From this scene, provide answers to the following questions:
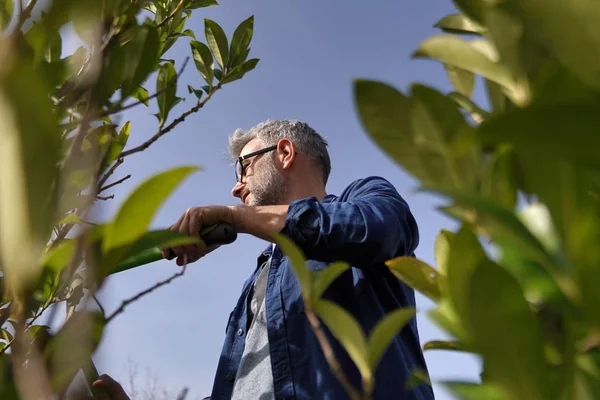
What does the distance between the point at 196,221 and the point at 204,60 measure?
0.41m

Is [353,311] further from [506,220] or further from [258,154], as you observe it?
[506,220]

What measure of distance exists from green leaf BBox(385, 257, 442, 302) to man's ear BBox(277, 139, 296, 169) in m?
2.24

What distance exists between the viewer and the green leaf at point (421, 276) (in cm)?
37

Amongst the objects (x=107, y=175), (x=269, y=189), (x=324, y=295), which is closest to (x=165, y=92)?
(x=107, y=175)

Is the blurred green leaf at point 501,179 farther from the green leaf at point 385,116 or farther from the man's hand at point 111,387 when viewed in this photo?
the man's hand at point 111,387

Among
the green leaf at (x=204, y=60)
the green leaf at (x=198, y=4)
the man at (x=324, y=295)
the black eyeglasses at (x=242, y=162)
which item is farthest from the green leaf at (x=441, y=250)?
the black eyeglasses at (x=242, y=162)

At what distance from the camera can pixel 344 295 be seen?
5.50 ft

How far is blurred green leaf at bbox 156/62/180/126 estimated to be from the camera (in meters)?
0.79

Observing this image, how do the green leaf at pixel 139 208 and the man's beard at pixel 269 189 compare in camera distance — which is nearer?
the green leaf at pixel 139 208

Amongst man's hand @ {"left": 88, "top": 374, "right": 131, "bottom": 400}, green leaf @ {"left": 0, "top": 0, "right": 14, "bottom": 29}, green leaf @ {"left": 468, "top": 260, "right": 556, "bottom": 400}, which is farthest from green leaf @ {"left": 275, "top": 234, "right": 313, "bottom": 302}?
man's hand @ {"left": 88, "top": 374, "right": 131, "bottom": 400}

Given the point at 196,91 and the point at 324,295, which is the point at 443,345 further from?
the point at 324,295

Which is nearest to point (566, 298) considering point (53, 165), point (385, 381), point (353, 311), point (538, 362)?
point (538, 362)

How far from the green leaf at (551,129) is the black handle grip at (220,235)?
4.04 ft

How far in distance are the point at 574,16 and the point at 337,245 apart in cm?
124
